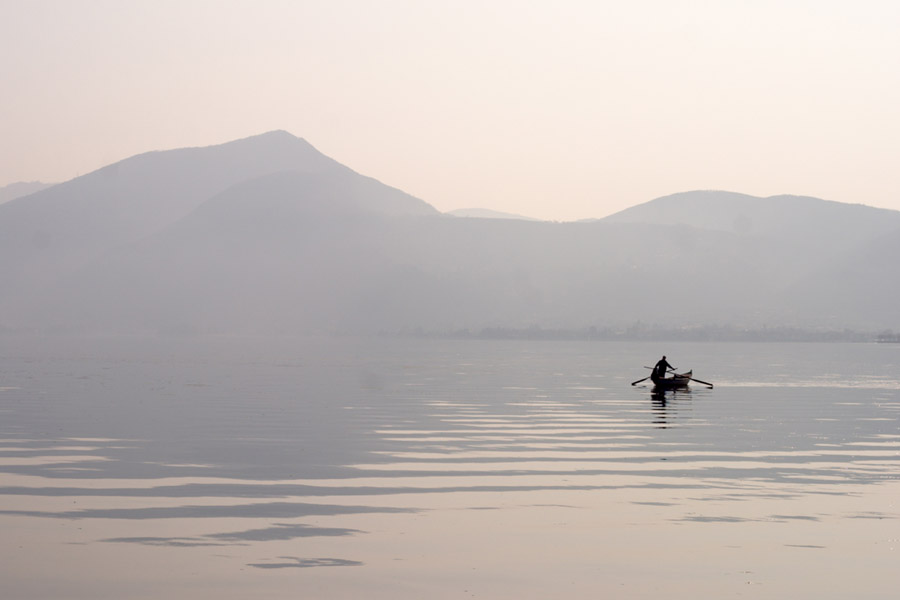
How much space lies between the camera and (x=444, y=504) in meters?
30.7

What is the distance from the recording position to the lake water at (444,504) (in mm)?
22344

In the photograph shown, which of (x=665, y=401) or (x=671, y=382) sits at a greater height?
(x=671, y=382)

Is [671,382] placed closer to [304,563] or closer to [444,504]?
[444,504]

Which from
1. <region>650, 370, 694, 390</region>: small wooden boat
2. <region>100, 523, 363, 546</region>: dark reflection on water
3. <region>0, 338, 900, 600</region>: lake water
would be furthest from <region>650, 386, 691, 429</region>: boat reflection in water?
<region>100, 523, 363, 546</region>: dark reflection on water

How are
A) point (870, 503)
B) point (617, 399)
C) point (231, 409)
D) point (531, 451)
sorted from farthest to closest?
point (617, 399) → point (231, 409) → point (531, 451) → point (870, 503)

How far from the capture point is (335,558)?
23906mm

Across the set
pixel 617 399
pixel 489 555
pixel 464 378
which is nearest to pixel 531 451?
pixel 489 555

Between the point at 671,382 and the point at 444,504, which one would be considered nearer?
the point at 444,504

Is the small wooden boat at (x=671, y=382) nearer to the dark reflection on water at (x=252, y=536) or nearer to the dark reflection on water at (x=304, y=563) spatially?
the dark reflection on water at (x=252, y=536)

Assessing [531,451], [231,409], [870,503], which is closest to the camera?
[870,503]

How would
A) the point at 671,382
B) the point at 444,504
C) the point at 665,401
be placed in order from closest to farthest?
the point at 444,504, the point at 665,401, the point at 671,382

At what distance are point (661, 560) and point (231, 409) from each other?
4388cm

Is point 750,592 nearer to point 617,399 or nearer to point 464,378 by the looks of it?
point 617,399

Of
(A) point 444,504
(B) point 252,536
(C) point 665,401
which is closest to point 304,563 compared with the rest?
(B) point 252,536
